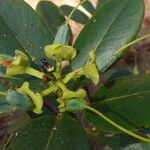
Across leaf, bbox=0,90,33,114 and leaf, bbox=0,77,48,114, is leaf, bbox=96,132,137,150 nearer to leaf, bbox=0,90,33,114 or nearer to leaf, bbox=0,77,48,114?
leaf, bbox=0,77,48,114

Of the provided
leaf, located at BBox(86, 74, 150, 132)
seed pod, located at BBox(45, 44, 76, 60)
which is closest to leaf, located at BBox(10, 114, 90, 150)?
leaf, located at BBox(86, 74, 150, 132)

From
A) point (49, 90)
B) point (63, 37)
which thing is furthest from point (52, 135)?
point (63, 37)

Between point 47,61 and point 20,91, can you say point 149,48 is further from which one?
point 20,91

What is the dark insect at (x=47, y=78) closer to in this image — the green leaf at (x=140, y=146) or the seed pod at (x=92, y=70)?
the seed pod at (x=92, y=70)

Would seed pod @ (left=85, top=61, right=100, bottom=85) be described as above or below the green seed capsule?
above

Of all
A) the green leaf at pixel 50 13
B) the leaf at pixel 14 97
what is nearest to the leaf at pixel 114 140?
the green leaf at pixel 50 13

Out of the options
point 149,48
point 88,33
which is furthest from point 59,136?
point 149,48
